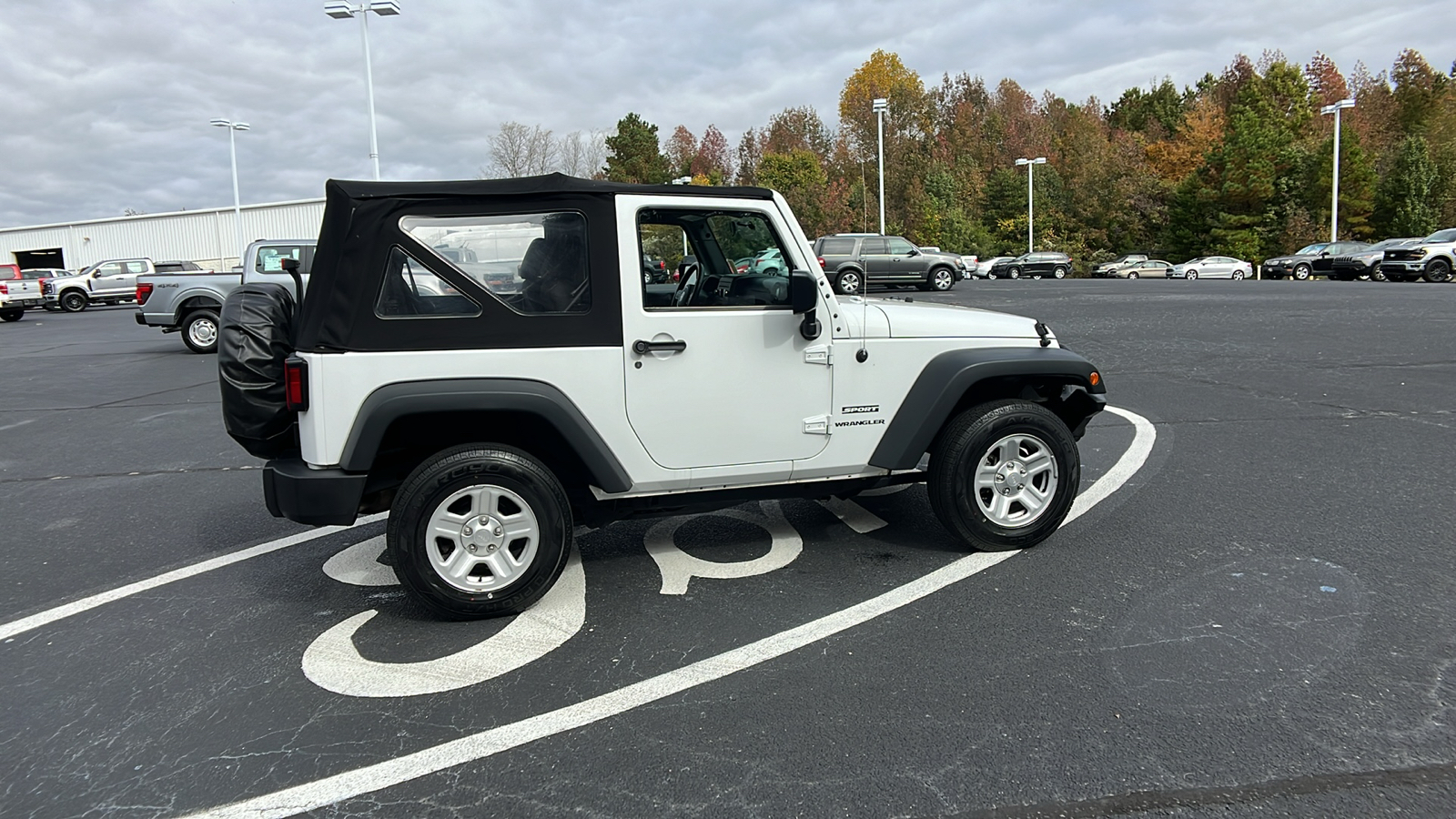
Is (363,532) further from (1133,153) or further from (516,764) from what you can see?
(1133,153)

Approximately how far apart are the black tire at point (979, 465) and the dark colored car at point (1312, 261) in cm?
3761

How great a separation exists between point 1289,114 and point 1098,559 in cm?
6437

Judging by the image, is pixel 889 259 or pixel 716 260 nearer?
pixel 716 260

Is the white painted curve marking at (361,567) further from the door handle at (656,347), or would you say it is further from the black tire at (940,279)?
the black tire at (940,279)

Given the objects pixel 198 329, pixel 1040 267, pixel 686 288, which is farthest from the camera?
pixel 1040 267

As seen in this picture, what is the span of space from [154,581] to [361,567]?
1.02 meters

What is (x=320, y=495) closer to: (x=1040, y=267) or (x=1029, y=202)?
(x=1040, y=267)

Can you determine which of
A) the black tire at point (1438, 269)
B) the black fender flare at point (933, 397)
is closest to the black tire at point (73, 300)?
the black fender flare at point (933, 397)

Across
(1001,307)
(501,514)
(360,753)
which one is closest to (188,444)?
(501,514)

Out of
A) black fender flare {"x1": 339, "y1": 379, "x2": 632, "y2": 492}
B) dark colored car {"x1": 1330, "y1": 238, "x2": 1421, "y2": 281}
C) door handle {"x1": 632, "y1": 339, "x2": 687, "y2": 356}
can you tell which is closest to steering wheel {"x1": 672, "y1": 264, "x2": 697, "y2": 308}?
door handle {"x1": 632, "y1": 339, "x2": 687, "y2": 356}

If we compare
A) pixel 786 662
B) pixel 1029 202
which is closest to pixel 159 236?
pixel 1029 202

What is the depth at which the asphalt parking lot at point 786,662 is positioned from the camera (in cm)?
274

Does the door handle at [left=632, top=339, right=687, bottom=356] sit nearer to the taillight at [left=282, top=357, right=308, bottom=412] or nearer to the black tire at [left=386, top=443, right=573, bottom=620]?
the black tire at [left=386, top=443, right=573, bottom=620]

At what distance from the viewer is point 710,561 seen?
4.72 metres
